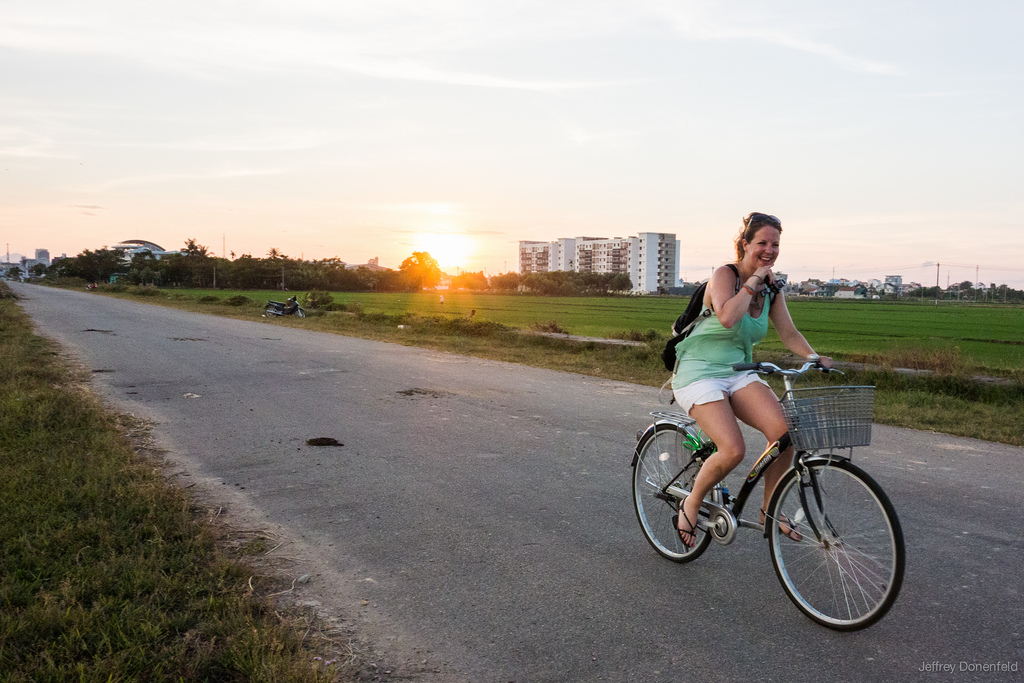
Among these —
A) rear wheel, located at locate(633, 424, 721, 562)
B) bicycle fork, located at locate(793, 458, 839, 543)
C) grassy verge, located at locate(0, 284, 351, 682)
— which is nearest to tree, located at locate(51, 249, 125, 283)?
grassy verge, located at locate(0, 284, 351, 682)

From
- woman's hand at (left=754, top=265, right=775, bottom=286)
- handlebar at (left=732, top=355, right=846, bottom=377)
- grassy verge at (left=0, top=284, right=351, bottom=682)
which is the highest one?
woman's hand at (left=754, top=265, right=775, bottom=286)

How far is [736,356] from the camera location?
3.58 meters

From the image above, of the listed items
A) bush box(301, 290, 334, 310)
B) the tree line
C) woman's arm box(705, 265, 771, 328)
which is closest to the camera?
woman's arm box(705, 265, 771, 328)

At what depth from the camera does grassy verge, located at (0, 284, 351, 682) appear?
2807mm

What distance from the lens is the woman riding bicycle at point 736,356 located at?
3377 millimetres

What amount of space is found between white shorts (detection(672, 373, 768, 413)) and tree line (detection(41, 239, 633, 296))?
94.1m

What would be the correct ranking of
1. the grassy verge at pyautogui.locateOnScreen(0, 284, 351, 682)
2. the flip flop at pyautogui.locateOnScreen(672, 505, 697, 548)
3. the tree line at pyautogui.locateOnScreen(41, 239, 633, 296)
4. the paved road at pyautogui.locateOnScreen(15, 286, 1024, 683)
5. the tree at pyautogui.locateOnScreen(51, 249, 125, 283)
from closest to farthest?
the grassy verge at pyautogui.locateOnScreen(0, 284, 351, 682)
the paved road at pyautogui.locateOnScreen(15, 286, 1024, 683)
the flip flop at pyautogui.locateOnScreen(672, 505, 697, 548)
the tree line at pyautogui.locateOnScreen(41, 239, 633, 296)
the tree at pyautogui.locateOnScreen(51, 249, 125, 283)

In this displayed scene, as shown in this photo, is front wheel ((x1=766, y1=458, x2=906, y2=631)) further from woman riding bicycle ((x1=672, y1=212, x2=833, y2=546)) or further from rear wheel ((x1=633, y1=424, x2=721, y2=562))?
rear wheel ((x1=633, y1=424, x2=721, y2=562))

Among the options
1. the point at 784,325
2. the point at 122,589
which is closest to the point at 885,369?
the point at 784,325

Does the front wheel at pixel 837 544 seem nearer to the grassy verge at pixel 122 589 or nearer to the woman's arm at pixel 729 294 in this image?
the woman's arm at pixel 729 294

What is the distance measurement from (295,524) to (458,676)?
84.3 inches

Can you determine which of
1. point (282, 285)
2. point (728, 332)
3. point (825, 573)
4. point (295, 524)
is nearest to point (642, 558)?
point (825, 573)

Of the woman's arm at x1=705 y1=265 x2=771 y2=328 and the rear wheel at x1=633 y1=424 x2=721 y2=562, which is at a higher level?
the woman's arm at x1=705 y1=265 x2=771 y2=328

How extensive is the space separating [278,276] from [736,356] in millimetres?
103495
